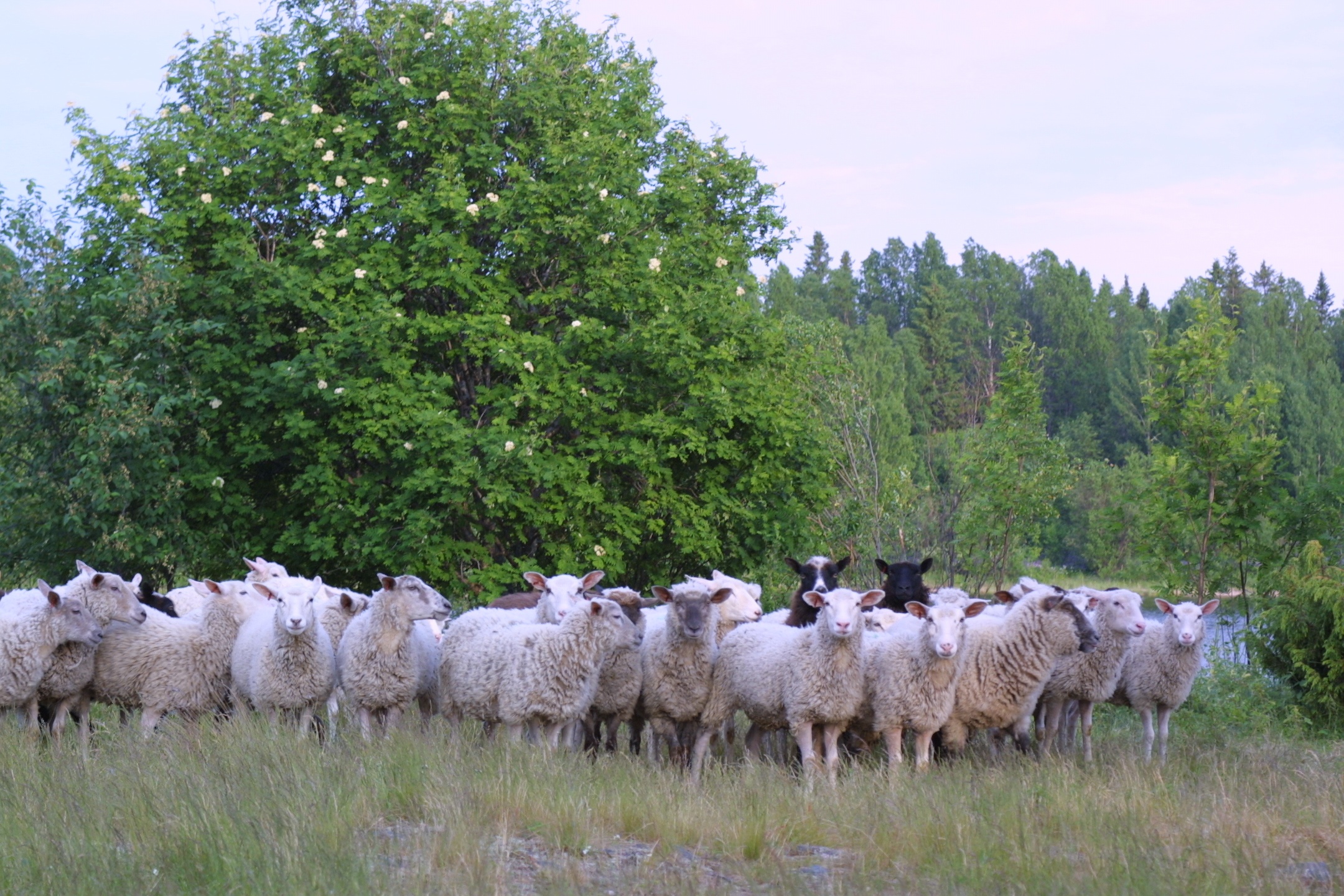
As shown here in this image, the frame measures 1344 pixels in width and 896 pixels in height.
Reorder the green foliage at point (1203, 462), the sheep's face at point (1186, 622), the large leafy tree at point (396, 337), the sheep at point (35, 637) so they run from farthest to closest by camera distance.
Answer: the large leafy tree at point (396, 337), the green foliage at point (1203, 462), the sheep's face at point (1186, 622), the sheep at point (35, 637)

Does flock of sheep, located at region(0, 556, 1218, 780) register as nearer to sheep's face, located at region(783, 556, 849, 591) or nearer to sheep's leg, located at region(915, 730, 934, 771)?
sheep's leg, located at region(915, 730, 934, 771)

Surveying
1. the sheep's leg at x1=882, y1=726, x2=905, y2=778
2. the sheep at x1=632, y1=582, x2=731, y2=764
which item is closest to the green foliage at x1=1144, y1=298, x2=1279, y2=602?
the sheep's leg at x1=882, y1=726, x2=905, y2=778

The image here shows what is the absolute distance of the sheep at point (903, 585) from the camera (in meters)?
13.4

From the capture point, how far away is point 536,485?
18.3 m

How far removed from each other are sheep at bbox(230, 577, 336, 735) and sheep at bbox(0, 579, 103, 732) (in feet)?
4.31

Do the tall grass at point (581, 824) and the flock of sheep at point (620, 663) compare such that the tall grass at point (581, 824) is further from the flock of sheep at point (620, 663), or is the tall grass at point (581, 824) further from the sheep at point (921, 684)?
the flock of sheep at point (620, 663)

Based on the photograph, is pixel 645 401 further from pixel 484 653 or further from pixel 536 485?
pixel 484 653

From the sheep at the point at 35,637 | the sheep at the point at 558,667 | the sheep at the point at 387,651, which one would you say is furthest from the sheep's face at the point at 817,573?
the sheep at the point at 35,637

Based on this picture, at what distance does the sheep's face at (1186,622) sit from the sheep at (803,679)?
332 centimetres

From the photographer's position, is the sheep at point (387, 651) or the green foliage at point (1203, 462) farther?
the green foliage at point (1203, 462)

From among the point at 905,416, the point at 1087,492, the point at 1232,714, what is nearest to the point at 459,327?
the point at 1232,714

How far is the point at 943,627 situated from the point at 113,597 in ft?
23.3

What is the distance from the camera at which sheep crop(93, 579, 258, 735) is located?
1166 cm

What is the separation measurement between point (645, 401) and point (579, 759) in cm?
998
